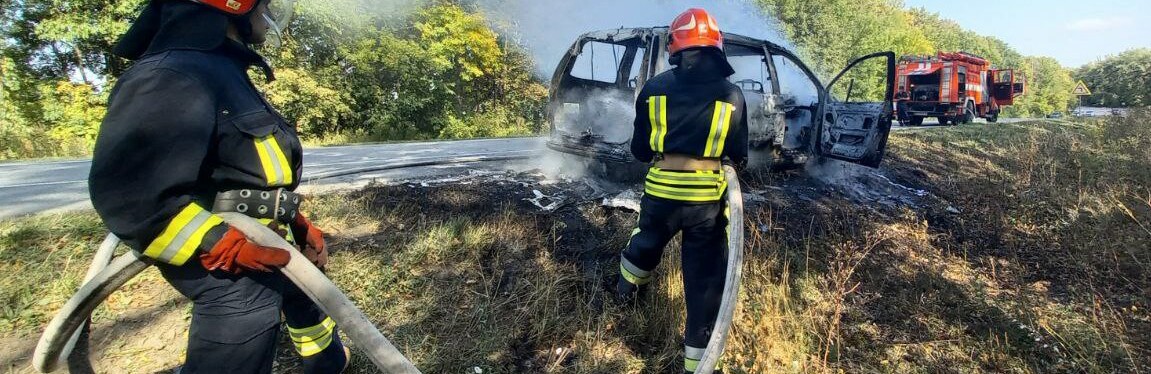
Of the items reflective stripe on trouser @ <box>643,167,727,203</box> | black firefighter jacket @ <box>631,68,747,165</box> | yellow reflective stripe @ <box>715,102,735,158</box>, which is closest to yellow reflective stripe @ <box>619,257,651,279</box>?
reflective stripe on trouser @ <box>643,167,727,203</box>

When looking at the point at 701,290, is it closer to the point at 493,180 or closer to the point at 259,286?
the point at 259,286

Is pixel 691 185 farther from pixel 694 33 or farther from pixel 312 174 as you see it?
pixel 312 174

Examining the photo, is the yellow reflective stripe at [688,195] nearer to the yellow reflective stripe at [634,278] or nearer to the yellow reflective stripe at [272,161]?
the yellow reflective stripe at [634,278]

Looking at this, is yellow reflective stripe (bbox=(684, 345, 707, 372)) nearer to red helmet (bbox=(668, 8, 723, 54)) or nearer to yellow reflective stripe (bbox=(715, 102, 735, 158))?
yellow reflective stripe (bbox=(715, 102, 735, 158))

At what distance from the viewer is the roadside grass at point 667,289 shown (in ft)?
8.86

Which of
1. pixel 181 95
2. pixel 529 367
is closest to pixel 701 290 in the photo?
pixel 529 367

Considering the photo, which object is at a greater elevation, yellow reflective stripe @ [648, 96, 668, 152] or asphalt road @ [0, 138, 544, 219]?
yellow reflective stripe @ [648, 96, 668, 152]

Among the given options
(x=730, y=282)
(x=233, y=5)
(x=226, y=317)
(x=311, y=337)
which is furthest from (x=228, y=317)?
(x=730, y=282)

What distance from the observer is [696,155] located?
2678 millimetres

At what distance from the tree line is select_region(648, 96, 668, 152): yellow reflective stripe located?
506 inches

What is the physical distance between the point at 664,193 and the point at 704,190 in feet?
0.64

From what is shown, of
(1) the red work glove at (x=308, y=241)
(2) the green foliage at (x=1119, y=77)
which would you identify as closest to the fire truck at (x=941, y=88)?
(1) the red work glove at (x=308, y=241)

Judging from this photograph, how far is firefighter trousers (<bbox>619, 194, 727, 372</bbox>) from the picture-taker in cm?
262

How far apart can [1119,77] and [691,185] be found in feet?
211
